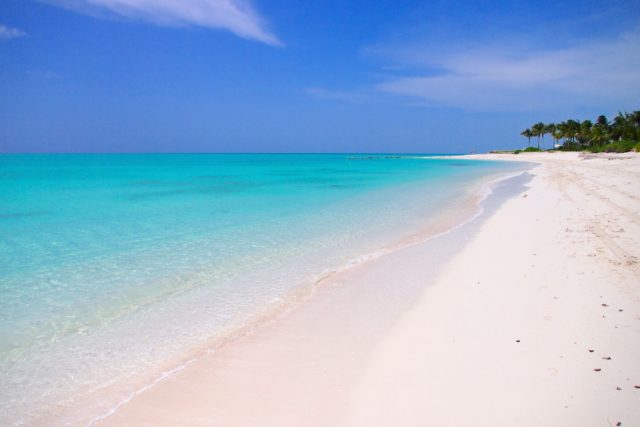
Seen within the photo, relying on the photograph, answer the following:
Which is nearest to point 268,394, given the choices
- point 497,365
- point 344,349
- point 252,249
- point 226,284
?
point 344,349

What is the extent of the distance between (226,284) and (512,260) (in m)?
5.60

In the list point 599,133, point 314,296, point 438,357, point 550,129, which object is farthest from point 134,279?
point 550,129

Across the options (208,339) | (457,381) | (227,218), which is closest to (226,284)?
(208,339)

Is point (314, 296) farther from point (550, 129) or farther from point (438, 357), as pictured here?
point (550, 129)

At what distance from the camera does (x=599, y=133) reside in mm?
68062

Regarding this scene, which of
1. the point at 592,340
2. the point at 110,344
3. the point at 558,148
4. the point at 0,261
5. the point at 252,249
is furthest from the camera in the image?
the point at 558,148

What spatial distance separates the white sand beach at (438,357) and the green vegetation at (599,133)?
47.9 metres

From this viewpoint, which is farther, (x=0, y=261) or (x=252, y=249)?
(x=252, y=249)

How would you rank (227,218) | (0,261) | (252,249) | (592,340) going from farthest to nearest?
(227,218) < (252,249) < (0,261) < (592,340)

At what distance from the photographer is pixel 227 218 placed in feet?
45.3

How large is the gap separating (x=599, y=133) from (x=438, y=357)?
82.8m

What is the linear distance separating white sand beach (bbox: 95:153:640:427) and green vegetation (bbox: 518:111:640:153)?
47925mm

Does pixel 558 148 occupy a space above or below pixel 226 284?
above

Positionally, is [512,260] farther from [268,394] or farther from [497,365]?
[268,394]
